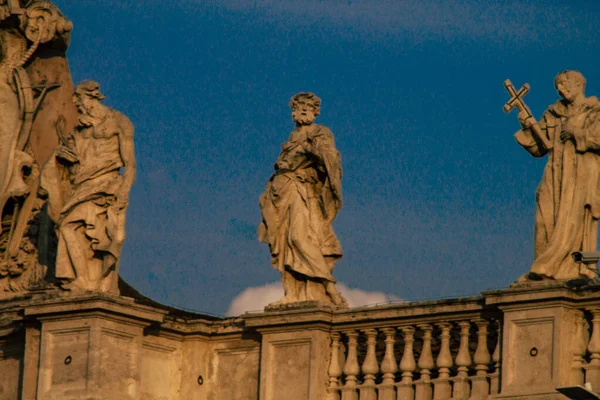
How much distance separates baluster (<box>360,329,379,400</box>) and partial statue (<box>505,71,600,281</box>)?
2132 millimetres

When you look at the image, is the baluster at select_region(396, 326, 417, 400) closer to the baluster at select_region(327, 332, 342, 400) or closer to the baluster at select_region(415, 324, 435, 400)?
the baluster at select_region(415, 324, 435, 400)

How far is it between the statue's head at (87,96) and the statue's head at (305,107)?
2.32 m

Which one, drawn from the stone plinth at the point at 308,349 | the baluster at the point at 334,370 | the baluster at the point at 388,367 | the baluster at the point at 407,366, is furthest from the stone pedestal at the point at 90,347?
the baluster at the point at 407,366

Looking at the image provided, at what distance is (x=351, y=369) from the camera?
86.1ft

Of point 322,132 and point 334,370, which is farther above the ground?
point 322,132

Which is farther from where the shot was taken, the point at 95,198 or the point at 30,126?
the point at 30,126

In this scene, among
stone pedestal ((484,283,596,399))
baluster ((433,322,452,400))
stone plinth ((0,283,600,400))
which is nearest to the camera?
stone pedestal ((484,283,596,399))

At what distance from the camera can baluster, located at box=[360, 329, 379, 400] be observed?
1022 inches

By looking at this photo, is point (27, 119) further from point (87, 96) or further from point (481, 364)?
point (481, 364)

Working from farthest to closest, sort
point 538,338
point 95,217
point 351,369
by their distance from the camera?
point 95,217, point 351,369, point 538,338

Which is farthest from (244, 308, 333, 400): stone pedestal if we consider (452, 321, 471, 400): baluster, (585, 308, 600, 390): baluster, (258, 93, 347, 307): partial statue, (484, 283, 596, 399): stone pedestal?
(585, 308, 600, 390): baluster

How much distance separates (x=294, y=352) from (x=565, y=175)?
3.71 meters

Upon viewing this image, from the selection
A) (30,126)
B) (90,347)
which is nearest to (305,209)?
(90,347)

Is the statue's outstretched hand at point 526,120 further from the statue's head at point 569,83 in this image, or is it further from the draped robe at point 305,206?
the draped robe at point 305,206
